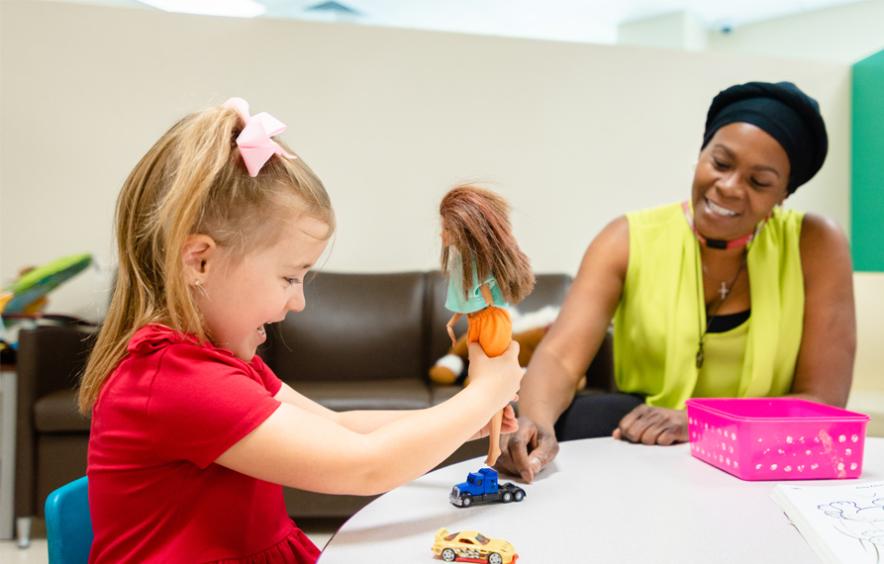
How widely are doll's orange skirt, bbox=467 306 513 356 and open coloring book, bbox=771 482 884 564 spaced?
367 millimetres

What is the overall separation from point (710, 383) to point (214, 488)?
1154 mm

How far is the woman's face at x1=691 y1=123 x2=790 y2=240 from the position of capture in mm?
1490

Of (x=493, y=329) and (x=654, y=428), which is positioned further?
(x=654, y=428)

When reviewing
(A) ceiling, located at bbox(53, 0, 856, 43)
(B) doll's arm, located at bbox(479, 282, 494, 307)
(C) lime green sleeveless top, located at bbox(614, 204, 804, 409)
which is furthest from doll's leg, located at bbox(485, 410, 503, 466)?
(A) ceiling, located at bbox(53, 0, 856, 43)

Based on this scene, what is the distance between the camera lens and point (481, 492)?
2.77 ft

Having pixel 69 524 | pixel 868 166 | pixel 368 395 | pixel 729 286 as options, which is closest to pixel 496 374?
pixel 69 524

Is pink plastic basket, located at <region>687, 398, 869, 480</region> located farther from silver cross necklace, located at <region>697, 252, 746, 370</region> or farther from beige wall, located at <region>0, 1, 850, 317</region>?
beige wall, located at <region>0, 1, 850, 317</region>

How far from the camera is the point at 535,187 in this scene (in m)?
3.54

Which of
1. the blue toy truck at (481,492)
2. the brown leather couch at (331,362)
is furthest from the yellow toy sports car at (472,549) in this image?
the brown leather couch at (331,362)

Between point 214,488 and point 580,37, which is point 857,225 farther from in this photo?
point 214,488

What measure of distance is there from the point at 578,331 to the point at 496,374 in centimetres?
76

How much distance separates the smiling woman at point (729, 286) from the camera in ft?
4.86

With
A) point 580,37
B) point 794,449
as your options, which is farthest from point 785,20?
point 794,449

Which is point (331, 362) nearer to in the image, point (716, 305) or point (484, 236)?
point (716, 305)
